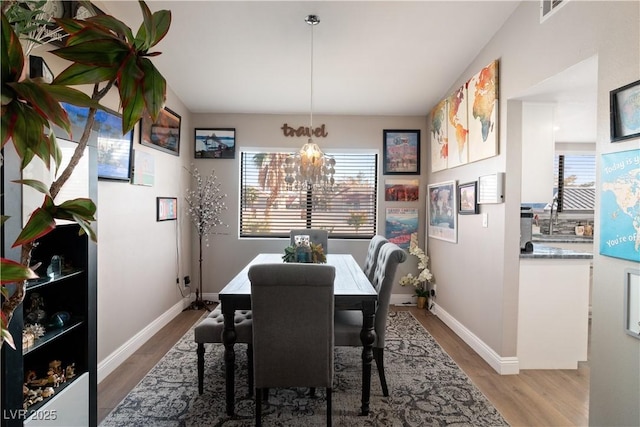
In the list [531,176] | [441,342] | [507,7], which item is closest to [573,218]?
[531,176]

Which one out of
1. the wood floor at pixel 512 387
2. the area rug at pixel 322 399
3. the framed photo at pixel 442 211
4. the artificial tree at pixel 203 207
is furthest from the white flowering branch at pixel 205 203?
the framed photo at pixel 442 211

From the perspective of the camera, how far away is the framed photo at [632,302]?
4.96 feet

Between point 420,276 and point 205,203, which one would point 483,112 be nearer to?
point 420,276

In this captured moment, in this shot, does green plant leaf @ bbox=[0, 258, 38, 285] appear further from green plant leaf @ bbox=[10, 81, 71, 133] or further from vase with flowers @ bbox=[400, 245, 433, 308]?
vase with flowers @ bbox=[400, 245, 433, 308]

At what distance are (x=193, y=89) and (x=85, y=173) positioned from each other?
2.39m

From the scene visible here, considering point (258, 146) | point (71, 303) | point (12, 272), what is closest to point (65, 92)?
point (12, 272)

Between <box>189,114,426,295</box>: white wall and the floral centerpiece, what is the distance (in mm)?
138

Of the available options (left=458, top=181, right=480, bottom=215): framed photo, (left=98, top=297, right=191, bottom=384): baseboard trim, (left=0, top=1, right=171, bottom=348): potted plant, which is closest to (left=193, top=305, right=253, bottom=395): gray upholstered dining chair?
(left=98, top=297, right=191, bottom=384): baseboard trim

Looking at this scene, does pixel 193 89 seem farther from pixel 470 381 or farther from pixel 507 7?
pixel 470 381

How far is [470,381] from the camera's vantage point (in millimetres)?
2451

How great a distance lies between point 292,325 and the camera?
1.77m

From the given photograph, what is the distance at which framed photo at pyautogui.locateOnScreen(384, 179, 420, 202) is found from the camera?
171 inches

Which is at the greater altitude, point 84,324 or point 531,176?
point 531,176

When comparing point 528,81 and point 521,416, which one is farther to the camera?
point 528,81
